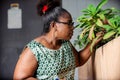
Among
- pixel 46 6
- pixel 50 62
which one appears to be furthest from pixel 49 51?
pixel 46 6

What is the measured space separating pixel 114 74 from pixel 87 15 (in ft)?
1.71

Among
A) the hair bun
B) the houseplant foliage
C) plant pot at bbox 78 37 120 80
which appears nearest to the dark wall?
plant pot at bbox 78 37 120 80

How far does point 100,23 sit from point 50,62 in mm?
409

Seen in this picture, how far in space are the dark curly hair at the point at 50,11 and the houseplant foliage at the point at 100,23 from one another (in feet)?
0.76

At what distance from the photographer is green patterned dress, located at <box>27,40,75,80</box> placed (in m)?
1.61

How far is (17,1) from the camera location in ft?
12.7

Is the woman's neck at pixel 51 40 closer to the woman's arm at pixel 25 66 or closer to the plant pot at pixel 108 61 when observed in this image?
the woman's arm at pixel 25 66

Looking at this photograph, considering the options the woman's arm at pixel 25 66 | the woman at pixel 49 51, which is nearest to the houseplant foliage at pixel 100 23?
the woman at pixel 49 51

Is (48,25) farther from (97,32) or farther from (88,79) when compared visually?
(88,79)

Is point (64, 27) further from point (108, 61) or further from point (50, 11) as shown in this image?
point (108, 61)

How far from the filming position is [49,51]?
1641 mm

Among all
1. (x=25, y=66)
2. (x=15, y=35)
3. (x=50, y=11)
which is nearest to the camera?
(x=25, y=66)

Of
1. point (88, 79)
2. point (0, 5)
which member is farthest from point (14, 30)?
point (88, 79)

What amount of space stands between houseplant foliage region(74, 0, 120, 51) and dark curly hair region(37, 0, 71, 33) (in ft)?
0.76
